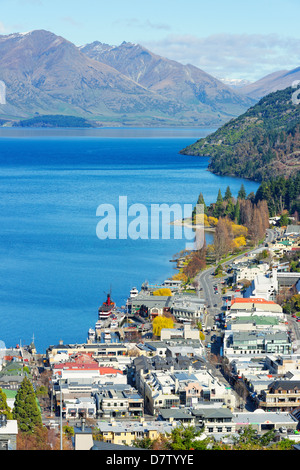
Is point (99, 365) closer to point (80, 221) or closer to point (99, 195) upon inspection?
point (80, 221)

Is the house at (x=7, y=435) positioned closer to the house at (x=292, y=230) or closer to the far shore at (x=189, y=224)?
the house at (x=292, y=230)

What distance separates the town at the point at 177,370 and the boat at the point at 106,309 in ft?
0.14

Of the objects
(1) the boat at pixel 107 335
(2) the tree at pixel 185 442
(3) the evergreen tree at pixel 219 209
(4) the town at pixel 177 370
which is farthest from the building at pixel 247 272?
(2) the tree at pixel 185 442

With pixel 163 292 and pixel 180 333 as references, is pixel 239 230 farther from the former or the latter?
pixel 180 333

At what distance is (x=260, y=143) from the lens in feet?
269

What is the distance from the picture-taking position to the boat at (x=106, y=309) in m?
25.7

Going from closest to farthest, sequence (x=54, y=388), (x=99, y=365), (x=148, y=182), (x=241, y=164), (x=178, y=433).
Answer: (x=178, y=433) → (x=54, y=388) → (x=99, y=365) → (x=148, y=182) → (x=241, y=164)

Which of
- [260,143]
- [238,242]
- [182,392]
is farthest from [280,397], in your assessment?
[260,143]

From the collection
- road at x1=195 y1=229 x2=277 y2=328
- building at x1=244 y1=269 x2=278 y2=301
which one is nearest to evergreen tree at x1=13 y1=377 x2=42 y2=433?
road at x1=195 y1=229 x2=277 y2=328

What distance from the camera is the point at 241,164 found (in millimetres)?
Result: 78188

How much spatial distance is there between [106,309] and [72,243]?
47.5ft
